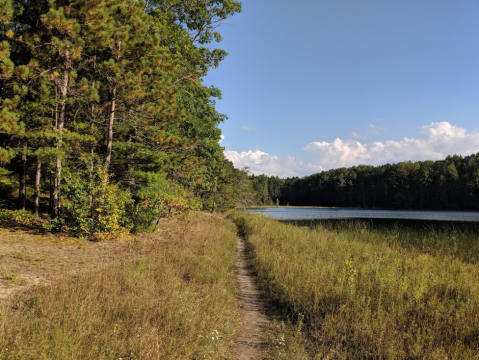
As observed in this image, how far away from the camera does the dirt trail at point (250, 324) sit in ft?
12.3

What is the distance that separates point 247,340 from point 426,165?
357 ft

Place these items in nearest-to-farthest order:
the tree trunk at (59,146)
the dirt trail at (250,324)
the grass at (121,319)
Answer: the grass at (121,319)
the dirt trail at (250,324)
the tree trunk at (59,146)

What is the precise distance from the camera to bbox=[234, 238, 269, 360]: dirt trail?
3.76 metres

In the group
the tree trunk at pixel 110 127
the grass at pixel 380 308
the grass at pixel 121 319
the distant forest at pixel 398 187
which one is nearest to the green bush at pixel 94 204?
the tree trunk at pixel 110 127

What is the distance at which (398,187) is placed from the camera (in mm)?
96625

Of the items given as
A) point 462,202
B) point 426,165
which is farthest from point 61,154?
point 426,165

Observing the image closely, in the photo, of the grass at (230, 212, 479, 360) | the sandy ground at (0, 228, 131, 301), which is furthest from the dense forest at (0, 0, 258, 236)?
the grass at (230, 212, 479, 360)

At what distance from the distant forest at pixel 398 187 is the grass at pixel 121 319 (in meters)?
93.7

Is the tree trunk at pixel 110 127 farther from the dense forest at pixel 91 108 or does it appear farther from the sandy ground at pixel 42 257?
the sandy ground at pixel 42 257

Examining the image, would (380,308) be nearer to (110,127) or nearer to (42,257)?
(42,257)

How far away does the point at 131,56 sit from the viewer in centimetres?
1199

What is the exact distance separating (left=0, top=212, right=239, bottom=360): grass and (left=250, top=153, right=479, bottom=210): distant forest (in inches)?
3687

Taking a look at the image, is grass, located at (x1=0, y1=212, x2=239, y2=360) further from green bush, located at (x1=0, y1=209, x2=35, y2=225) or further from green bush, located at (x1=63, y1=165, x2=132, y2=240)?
green bush, located at (x1=0, y1=209, x2=35, y2=225)

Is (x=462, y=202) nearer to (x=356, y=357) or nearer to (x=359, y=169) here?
(x=359, y=169)
